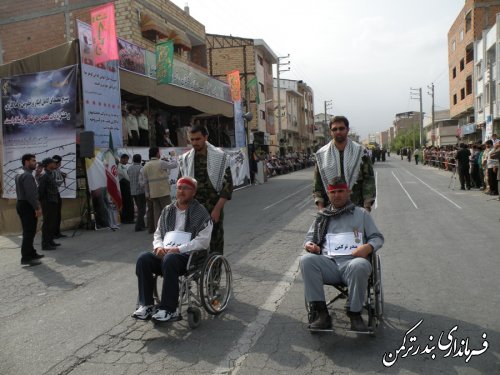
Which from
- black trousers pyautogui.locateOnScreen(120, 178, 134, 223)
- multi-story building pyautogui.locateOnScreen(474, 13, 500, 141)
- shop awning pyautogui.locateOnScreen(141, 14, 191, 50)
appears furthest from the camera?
multi-story building pyautogui.locateOnScreen(474, 13, 500, 141)

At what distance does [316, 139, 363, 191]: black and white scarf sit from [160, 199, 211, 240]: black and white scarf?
1.25 metres

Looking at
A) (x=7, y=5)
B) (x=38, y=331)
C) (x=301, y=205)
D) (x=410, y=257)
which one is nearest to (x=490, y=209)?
(x=301, y=205)

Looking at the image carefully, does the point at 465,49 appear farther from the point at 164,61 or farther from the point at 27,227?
the point at 27,227

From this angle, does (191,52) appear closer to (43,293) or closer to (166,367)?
(43,293)

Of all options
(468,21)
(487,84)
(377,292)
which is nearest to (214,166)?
(377,292)

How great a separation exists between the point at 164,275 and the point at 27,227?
455cm

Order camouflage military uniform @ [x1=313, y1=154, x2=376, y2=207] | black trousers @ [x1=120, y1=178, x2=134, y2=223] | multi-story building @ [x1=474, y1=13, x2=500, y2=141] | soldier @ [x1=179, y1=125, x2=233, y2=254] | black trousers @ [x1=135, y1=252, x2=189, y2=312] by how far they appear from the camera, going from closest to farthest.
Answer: black trousers @ [x1=135, y1=252, x2=189, y2=312] < camouflage military uniform @ [x1=313, y1=154, x2=376, y2=207] < soldier @ [x1=179, y1=125, x2=233, y2=254] < black trousers @ [x1=120, y1=178, x2=134, y2=223] < multi-story building @ [x1=474, y1=13, x2=500, y2=141]

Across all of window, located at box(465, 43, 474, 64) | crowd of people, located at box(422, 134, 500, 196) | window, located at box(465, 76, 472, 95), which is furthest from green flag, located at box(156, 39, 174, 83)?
window, located at box(465, 76, 472, 95)

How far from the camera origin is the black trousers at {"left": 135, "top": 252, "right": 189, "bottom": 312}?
414 cm

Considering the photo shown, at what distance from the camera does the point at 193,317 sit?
166 inches

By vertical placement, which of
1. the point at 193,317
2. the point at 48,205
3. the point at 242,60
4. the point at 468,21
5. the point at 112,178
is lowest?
the point at 193,317

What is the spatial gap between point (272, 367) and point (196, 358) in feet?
2.05

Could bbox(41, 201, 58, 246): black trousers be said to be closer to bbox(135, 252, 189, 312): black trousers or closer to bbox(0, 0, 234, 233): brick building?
bbox(135, 252, 189, 312): black trousers

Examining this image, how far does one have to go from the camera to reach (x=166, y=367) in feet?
11.6
